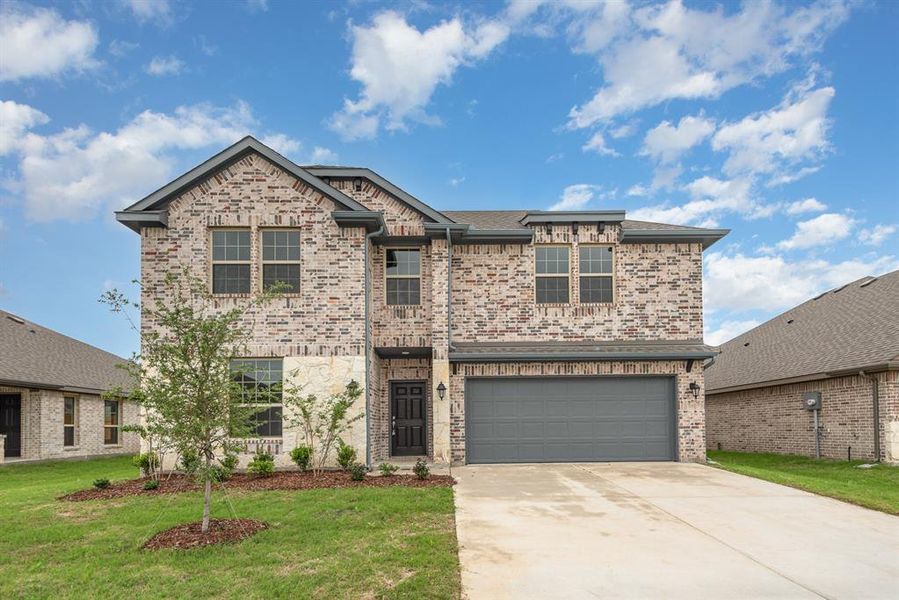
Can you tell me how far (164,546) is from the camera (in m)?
7.74

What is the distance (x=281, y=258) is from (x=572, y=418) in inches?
316

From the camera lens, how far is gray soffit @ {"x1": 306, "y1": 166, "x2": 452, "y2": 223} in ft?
51.7

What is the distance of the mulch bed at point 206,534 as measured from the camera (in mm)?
7797

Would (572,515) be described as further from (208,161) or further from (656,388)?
(208,161)

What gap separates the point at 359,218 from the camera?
47.9ft

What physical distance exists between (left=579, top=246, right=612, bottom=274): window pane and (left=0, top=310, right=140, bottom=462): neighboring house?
16.3 m

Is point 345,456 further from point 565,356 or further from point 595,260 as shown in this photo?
point 595,260

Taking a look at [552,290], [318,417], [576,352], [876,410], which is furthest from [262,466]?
[876,410]

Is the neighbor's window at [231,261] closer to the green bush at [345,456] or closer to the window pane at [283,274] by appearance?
the window pane at [283,274]

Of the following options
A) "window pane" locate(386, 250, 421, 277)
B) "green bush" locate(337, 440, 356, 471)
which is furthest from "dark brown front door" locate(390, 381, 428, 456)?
"window pane" locate(386, 250, 421, 277)

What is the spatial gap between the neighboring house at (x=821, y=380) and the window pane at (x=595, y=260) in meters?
6.83

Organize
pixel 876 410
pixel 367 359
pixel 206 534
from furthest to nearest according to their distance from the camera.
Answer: pixel 876 410 < pixel 367 359 < pixel 206 534

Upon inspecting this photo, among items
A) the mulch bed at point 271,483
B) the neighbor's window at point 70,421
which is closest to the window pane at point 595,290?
the mulch bed at point 271,483

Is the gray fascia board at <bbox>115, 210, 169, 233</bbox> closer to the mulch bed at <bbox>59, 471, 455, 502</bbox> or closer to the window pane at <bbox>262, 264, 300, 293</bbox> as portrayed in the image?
the window pane at <bbox>262, 264, 300, 293</bbox>
